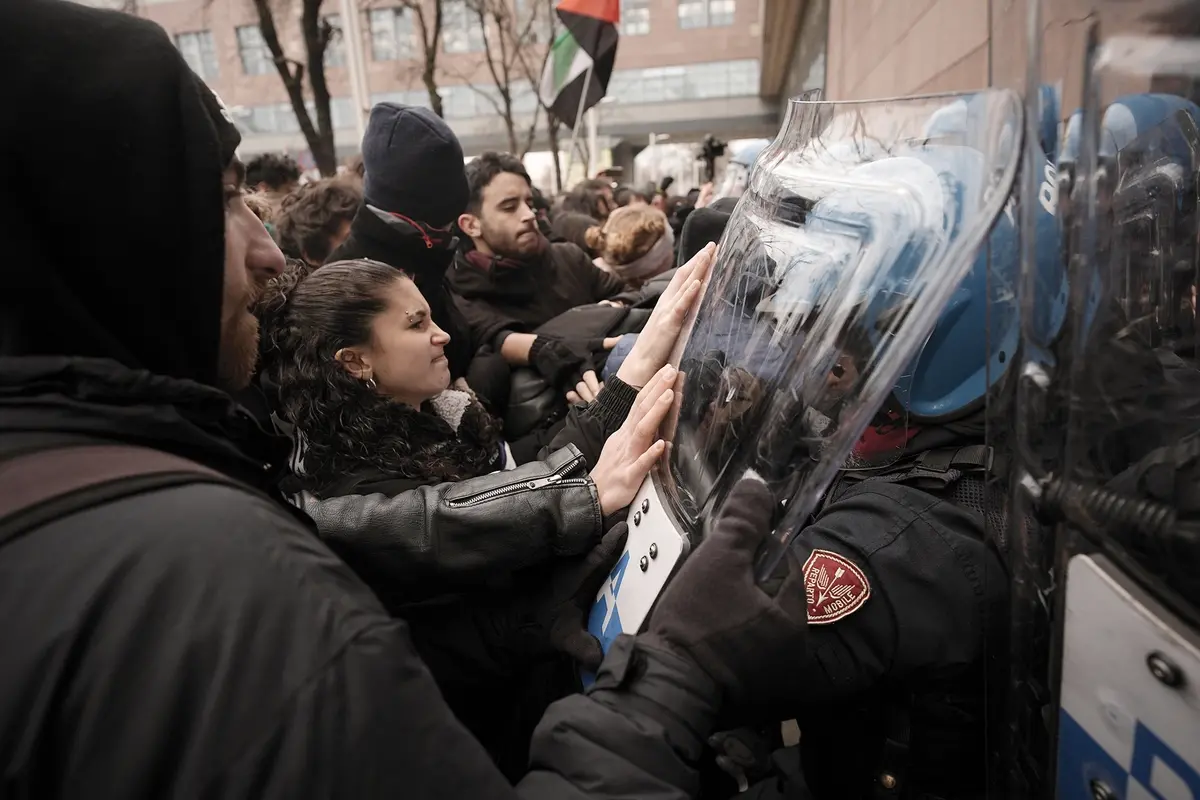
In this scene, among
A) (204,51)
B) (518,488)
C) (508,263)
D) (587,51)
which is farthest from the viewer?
(204,51)

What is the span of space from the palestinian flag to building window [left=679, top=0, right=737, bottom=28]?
24.7 metres

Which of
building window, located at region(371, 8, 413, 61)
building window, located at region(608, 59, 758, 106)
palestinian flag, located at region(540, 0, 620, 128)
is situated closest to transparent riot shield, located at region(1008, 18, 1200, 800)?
palestinian flag, located at region(540, 0, 620, 128)

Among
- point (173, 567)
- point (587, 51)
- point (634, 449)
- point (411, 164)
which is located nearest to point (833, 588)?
point (634, 449)

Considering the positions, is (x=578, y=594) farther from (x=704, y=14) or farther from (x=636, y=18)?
(x=636, y=18)

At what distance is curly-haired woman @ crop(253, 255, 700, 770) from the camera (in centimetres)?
140

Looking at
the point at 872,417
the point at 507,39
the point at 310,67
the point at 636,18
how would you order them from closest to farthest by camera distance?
the point at 872,417
the point at 310,67
the point at 507,39
the point at 636,18

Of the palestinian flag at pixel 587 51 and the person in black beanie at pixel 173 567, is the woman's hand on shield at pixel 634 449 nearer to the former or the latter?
the person in black beanie at pixel 173 567

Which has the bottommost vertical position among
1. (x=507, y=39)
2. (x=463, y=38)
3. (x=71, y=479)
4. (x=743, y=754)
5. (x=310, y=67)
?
(x=743, y=754)

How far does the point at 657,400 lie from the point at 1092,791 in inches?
29.7

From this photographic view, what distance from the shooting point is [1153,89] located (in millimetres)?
875

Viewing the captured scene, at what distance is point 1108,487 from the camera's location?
74 cm

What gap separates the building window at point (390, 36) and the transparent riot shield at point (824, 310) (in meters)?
27.3

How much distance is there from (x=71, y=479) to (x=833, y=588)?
95 cm

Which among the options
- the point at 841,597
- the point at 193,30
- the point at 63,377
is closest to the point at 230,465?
the point at 63,377
